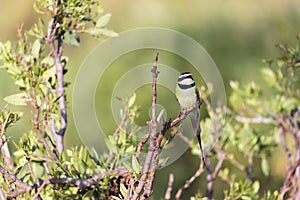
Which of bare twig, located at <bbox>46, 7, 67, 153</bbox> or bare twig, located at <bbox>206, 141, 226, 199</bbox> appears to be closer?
bare twig, located at <bbox>46, 7, 67, 153</bbox>

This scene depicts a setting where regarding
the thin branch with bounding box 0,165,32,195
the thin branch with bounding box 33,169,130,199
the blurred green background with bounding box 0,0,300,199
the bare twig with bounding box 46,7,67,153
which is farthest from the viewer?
the blurred green background with bounding box 0,0,300,199

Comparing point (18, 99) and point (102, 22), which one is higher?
point (102, 22)

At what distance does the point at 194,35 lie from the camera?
3912 mm

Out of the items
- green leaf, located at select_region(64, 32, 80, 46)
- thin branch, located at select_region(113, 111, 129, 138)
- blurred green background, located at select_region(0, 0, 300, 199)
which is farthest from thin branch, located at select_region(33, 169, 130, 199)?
blurred green background, located at select_region(0, 0, 300, 199)

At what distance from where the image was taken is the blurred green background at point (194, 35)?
2639mm

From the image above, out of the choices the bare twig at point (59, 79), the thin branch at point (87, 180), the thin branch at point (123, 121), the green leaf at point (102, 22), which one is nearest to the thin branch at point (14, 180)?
the thin branch at point (87, 180)

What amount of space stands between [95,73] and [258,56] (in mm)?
1222

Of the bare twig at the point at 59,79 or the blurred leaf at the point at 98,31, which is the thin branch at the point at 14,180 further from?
the blurred leaf at the point at 98,31

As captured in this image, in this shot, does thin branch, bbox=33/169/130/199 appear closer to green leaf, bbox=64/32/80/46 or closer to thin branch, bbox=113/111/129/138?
thin branch, bbox=113/111/129/138

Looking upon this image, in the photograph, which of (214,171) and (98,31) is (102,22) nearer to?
(98,31)

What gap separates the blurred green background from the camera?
2.64m

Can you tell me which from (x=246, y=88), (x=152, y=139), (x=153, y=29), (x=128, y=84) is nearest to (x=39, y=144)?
(x=152, y=139)

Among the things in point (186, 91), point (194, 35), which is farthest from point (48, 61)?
point (194, 35)

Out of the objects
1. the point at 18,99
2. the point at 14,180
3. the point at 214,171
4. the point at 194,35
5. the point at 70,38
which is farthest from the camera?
the point at 194,35
